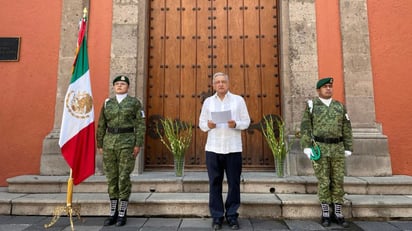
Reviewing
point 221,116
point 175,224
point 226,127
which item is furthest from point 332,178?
point 175,224

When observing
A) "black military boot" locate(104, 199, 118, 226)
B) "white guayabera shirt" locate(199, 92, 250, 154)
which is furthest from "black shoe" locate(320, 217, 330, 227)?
"black military boot" locate(104, 199, 118, 226)

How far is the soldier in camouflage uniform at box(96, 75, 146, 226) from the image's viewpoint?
340cm

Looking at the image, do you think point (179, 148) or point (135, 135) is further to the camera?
point (179, 148)

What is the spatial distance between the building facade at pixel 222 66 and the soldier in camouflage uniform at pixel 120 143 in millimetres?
1244

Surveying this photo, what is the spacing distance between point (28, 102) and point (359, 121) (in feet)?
18.9

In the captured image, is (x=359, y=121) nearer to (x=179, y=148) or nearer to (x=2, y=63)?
(x=179, y=148)

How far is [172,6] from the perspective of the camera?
555cm

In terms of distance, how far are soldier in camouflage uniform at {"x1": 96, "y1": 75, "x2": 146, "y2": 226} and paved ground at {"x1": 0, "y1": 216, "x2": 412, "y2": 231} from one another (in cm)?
22

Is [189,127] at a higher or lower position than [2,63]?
lower

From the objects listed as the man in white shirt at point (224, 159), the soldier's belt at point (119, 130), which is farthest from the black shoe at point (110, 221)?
the man in white shirt at point (224, 159)

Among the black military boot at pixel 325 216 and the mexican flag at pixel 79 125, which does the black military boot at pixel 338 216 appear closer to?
the black military boot at pixel 325 216

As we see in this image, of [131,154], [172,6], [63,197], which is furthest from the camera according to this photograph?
[172,6]

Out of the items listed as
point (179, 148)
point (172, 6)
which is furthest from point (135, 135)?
point (172, 6)

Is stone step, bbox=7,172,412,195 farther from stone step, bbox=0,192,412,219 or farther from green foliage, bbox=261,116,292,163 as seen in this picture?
green foliage, bbox=261,116,292,163
